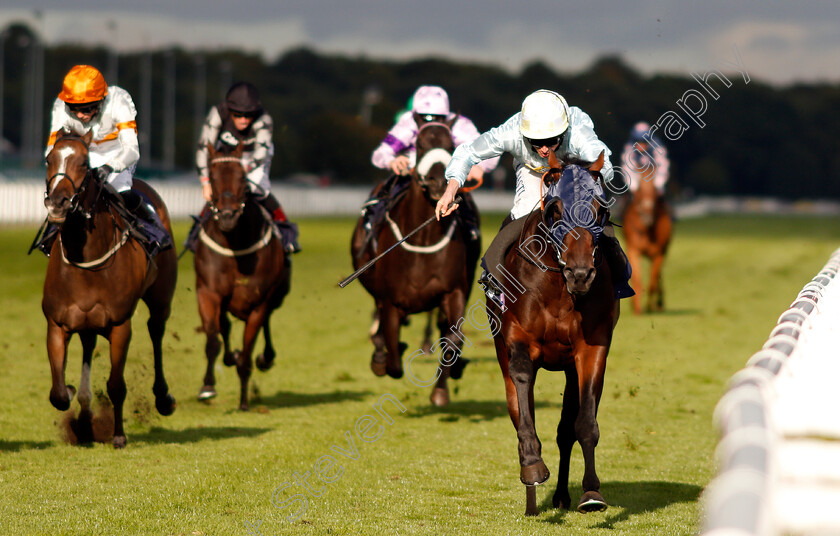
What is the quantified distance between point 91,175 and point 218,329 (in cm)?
251

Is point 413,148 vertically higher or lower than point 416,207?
higher

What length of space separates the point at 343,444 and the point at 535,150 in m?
2.69

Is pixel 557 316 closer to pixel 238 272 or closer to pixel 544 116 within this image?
pixel 544 116

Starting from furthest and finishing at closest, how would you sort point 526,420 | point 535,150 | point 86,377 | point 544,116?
1. point 86,377
2. point 535,150
3. point 544,116
4. point 526,420

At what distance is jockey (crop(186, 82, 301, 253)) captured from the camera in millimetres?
8930

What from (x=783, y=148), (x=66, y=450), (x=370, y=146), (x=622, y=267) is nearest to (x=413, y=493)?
A: (x=622, y=267)

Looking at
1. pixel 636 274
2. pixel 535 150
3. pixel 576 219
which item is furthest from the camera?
pixel 636 274

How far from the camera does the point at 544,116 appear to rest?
5.62m

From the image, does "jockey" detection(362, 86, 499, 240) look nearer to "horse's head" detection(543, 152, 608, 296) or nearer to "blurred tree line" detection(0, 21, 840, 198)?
"horse's head" detection(543, 152, 608, 296)

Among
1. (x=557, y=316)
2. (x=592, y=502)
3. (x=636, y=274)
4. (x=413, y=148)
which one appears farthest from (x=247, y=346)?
(x=636, y=274)

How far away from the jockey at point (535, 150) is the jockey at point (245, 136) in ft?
10.7

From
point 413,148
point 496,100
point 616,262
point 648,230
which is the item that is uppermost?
point 496,100

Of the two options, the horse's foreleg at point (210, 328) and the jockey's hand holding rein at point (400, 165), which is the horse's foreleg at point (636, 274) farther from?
the horse's foreleg at point (210, 328)

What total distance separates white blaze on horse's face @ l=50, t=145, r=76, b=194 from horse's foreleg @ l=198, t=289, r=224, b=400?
2.50 meters
